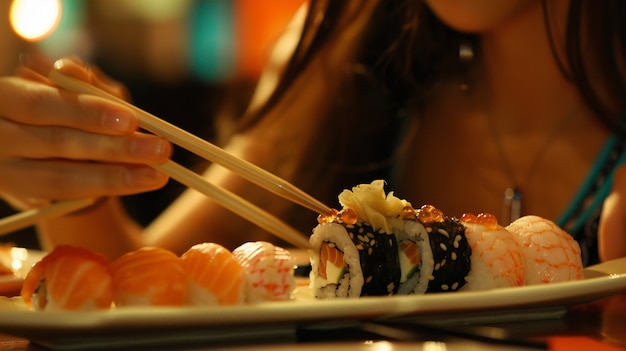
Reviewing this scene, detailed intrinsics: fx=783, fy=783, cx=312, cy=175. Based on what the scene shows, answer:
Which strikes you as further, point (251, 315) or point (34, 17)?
point (34, 17)

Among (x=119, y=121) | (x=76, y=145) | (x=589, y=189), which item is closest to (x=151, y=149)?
(x=119, y=121)

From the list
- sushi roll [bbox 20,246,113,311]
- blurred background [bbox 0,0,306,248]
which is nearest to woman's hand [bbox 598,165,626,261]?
sushi roll [bbox 20,246,113,311]

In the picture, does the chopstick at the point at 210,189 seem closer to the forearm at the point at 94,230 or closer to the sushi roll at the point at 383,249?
the sushi roll at the point at 383,249

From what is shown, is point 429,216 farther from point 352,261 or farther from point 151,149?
point 151,149

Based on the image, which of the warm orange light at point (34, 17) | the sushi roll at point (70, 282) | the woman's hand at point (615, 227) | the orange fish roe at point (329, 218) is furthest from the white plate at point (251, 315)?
the warm orange light at point (34, 17)

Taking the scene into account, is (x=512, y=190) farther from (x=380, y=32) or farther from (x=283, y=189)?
(x=283, y=189)

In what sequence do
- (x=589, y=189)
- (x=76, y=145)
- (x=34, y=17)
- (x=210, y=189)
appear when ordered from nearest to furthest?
(x=210, y=189) → (x=76, y=145) → (x=589, y=189) → (x=34, y=17)
